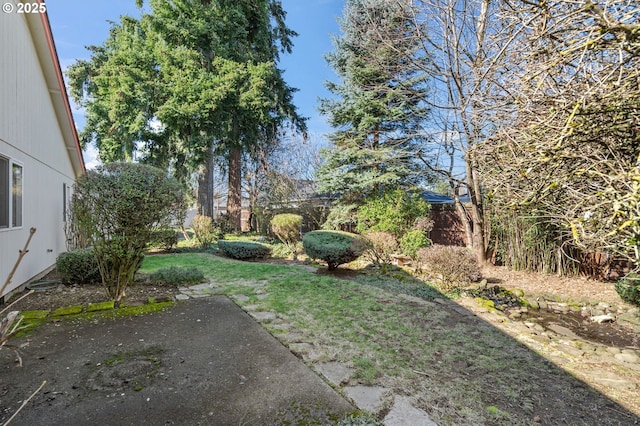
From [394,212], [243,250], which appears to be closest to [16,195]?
[243,250]

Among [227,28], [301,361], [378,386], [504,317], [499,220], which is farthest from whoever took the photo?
[227,28]

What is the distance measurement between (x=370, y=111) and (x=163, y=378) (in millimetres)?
10345

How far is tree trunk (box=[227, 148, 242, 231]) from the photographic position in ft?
54.8

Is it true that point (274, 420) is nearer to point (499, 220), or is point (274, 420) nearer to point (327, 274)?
point (327, 274)

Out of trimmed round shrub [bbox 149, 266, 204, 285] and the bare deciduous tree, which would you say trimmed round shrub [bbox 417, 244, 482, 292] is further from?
trimmed round shrub [bbox 149, 266, 204, 285]

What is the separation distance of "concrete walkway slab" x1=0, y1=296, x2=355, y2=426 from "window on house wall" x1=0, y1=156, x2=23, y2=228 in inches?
99.9

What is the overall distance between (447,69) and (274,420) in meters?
9.22

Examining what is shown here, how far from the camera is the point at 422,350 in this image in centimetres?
358

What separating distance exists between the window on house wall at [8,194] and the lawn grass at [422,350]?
3.63 metres

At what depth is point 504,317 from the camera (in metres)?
4.99

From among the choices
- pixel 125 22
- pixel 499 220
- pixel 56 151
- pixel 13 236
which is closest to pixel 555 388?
pixel 499 220

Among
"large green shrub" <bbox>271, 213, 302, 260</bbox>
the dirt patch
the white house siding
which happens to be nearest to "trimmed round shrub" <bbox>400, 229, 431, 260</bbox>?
"large green shrub" <bbox>271, 213, 302, 260</bbox>

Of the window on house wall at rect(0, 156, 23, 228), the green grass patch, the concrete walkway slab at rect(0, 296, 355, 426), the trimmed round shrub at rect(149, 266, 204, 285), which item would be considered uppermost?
the window on house wall at rect(0, 156, 23, 228)

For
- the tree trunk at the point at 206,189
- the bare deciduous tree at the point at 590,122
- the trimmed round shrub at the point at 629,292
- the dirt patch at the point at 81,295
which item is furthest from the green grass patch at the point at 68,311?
the tree trunk at the point at 206,189
